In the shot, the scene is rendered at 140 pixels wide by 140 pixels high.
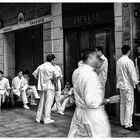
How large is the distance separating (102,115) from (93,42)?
Answer: 20.1 feet

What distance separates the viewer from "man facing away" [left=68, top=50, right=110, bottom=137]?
3352mm

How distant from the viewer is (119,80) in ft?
21.9

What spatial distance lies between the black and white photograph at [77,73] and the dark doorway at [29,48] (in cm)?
5

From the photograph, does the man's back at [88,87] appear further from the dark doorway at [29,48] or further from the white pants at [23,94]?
the dark doorway at [29,48]

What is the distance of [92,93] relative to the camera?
10.9 feet

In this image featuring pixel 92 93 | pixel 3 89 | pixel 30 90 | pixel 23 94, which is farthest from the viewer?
pixel 30 90

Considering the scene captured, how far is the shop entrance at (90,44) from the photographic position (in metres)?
8.70

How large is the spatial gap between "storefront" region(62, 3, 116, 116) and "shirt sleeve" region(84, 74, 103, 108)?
17.0 feet

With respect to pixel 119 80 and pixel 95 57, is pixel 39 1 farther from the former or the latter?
pixel 95 57

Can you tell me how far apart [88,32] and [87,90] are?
6.46 metres

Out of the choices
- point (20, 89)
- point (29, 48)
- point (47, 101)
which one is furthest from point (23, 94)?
point (29, 48)

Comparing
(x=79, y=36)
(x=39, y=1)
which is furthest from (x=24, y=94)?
(x=39, y=1)

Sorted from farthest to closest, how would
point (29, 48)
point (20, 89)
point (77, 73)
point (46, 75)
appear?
point (29, 48) < point (20, 89) < point (46, 75) < point (77, 73)

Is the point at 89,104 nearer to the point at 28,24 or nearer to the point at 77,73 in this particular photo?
the point at 77,73
